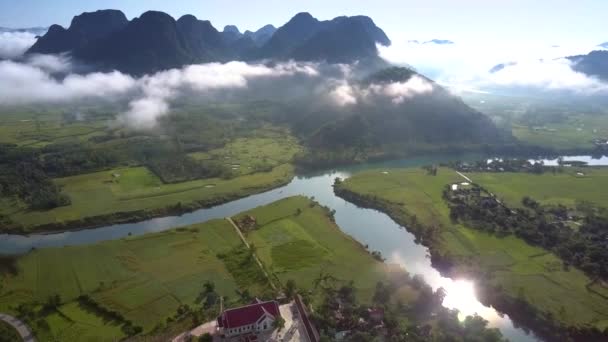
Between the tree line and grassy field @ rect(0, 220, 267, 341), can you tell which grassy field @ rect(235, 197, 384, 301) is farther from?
the tree line

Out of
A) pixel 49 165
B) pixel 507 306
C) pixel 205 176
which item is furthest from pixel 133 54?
pixel 507 306

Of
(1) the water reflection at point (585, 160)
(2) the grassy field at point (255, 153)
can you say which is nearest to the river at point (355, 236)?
(2) the grassy field at point (255, 153)

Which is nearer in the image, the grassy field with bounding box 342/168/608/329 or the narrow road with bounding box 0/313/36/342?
the narrow road with bounding box 0/313/36/342

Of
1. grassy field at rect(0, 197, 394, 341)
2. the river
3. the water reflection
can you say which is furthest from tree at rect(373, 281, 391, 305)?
the water reflection

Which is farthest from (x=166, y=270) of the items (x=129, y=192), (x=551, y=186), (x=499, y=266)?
(x=551, y=186)

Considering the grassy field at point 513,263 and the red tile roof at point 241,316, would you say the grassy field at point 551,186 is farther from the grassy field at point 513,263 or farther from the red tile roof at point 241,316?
the red tile roof at point 241,316

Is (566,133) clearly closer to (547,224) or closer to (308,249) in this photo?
(547,224)

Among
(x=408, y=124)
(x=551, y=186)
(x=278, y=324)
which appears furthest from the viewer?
(x=408, y=124)
